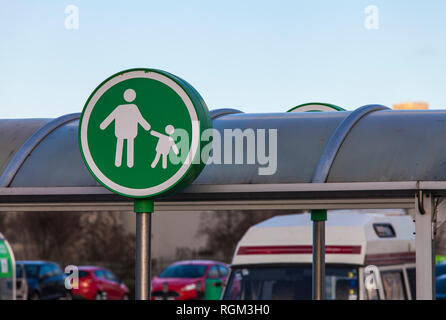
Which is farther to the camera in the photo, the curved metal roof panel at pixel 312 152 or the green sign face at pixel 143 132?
the curved metal roof panel at pixel 312 152

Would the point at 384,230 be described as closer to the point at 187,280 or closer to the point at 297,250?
the point at 297,250

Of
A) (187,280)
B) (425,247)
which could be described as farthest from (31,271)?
(425,247)

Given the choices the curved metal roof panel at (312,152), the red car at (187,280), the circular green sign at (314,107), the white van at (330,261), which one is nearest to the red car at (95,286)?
the red car at (187,280)

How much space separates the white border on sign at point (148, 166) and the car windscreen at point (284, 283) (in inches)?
328

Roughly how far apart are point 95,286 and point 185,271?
4.00 m

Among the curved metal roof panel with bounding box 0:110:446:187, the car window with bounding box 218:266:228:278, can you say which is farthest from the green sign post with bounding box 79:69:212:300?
the car window with bounding box 218:266:228:278

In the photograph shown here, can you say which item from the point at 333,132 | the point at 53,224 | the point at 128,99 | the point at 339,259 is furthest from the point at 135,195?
the point at 53,224

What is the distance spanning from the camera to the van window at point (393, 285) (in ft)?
53.4

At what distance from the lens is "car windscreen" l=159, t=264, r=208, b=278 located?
30531mm

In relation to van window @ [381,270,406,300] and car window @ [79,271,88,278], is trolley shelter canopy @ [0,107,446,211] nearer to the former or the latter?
van window @ [381,270,406,300]

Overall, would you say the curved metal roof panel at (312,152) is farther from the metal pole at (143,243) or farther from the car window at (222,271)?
the car window at (222,271)

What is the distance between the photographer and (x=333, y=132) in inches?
280

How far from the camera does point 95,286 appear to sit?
1302 inches
